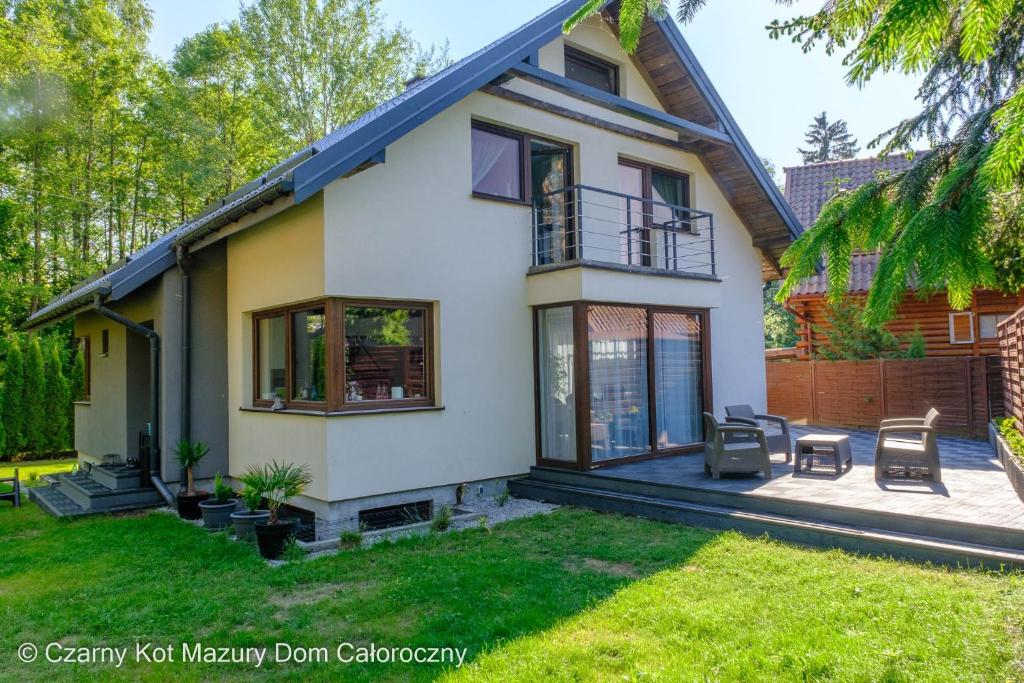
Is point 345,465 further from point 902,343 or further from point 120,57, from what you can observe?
point 120,57

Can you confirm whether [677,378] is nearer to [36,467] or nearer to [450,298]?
[450,298]

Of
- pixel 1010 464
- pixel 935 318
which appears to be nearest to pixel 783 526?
pixel 1010 464

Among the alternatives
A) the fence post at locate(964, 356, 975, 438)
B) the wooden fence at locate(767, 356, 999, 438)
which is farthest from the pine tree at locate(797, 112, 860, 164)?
the fence post at locate(964, 356, 975, 438)

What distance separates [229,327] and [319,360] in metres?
2.46

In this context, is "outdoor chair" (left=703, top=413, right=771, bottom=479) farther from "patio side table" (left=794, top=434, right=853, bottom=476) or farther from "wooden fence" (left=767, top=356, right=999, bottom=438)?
"wooden fence" (left=767, top=356, right=999, bottom=438)

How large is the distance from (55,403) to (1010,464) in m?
20.6

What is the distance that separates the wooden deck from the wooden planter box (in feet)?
0.37

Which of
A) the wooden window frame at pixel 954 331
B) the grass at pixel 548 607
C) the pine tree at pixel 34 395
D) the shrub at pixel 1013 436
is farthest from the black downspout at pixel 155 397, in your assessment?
the wooden window frame at pixel 954 331

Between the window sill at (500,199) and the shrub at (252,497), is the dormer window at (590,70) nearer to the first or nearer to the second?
the window sill at (500,199)

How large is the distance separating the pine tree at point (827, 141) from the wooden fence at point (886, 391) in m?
38.9

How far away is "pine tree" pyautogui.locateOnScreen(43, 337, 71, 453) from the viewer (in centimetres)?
1775

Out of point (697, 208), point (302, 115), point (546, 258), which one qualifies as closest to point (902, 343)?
point (697, 208)

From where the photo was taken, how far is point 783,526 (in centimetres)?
665

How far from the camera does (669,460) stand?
9992 millimetres
